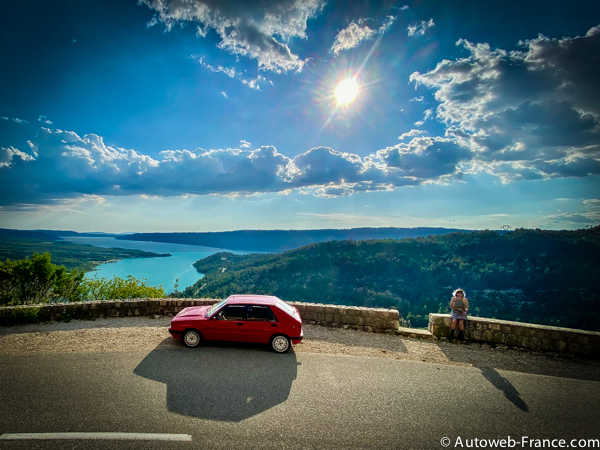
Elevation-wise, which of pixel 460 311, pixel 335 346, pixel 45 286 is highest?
pixel 460 311

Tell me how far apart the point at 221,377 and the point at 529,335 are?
8734 millimetres

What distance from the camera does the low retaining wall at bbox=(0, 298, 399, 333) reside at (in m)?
9.25

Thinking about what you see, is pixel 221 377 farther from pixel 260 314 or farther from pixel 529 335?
pixel 529 335

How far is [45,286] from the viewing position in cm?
1686

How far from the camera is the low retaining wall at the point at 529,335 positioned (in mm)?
7617

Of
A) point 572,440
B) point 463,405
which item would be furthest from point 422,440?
point 572,440

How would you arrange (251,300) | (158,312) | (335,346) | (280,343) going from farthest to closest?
(158,312)
(335,346)
(251,300)
(280,343)

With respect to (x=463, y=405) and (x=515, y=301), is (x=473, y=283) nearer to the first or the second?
(x=515, y=301)

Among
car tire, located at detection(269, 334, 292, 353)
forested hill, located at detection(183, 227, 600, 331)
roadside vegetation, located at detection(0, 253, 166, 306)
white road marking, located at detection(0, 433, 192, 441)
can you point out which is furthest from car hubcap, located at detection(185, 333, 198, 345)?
forested hill, located at detection(183, 227, 600, 331)

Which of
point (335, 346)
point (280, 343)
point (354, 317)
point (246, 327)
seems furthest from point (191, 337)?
point (354, 317)

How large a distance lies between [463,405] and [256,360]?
443cm

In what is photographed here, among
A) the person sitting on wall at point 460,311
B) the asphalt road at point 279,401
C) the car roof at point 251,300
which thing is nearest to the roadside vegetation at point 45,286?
the asphalt road at point 279,401

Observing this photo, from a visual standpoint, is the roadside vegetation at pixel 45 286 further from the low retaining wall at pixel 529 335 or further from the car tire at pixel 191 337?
the low retaining wall at pixel 529 335

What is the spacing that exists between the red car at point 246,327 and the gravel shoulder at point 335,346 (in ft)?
1.50
